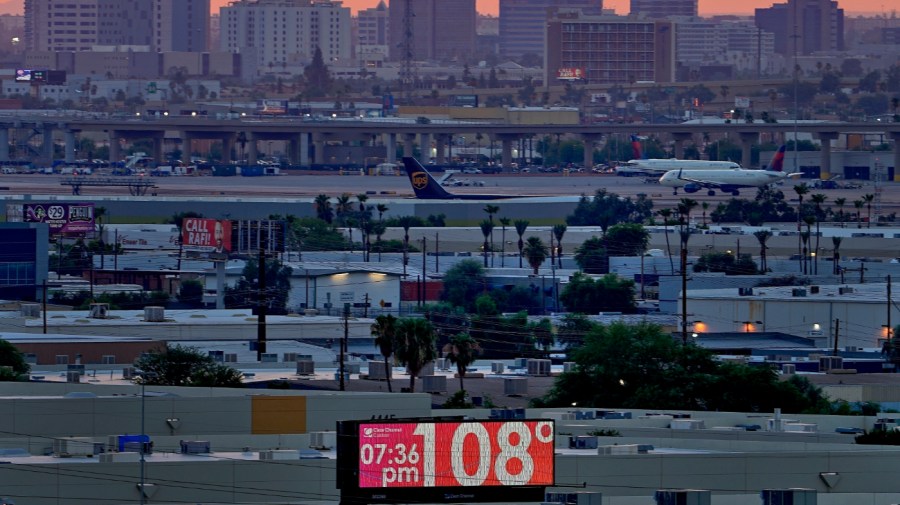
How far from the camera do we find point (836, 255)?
102 m

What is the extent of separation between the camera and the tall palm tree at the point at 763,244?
334 ft

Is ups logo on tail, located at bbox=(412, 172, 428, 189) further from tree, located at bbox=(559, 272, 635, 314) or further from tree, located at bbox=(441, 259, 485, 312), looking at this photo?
tree, located at bbox=(559, 272, 635, 314)

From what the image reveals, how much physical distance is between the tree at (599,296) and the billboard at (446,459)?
56766mm

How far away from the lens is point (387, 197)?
513ft

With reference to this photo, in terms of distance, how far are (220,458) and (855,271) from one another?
65.5m

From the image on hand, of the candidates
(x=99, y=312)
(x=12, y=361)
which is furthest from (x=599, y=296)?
(x=12, y=361)

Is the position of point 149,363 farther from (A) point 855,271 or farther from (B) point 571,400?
(A) point 855,271

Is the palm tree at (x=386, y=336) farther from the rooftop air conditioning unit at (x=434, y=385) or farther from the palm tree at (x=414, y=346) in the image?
the rooftop air conditioning unit at (x=434, y=385)

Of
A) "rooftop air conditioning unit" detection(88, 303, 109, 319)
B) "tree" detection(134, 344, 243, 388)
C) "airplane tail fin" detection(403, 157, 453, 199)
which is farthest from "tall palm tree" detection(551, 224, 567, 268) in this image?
"tree" detection(134, 344, 243, 388)

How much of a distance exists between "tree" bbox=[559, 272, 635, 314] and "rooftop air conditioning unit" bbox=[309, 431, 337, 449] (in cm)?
5096

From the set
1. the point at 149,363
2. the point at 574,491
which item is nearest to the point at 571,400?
the point at 149,363

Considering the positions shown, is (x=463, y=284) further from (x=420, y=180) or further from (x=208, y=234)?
(x=420, y=180)

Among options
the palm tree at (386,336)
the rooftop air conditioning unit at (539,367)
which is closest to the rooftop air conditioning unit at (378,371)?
the palm tree at (386,336)

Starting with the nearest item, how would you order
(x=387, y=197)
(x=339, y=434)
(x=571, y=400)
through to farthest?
(x=339, y=434) → (x=571, y=400) → (x=387, y=197)
